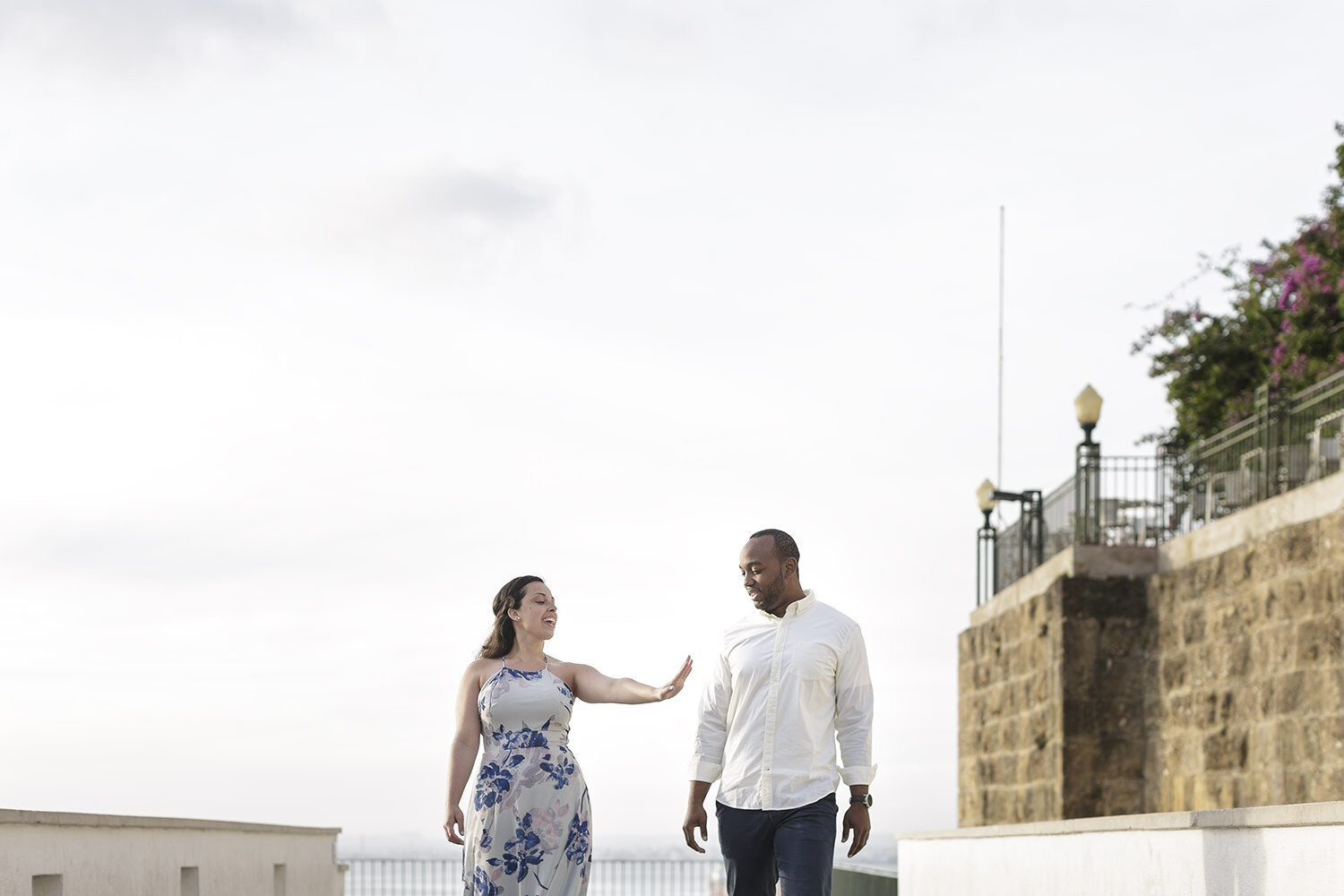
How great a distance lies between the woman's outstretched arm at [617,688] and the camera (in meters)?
6.81

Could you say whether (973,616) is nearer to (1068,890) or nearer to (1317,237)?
(1317,237)

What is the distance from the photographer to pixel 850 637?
21.9ft

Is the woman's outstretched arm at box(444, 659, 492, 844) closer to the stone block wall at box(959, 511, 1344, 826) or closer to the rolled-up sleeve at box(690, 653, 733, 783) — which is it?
the rolled-up sleeve at box(690, 653, 733, 783)

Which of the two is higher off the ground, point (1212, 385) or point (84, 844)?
point (1212, 385)

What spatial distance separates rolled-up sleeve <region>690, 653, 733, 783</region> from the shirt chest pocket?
33cm

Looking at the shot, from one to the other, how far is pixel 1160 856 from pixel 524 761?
99.4 inches

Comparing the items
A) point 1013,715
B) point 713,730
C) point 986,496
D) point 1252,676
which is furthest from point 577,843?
point 986,496

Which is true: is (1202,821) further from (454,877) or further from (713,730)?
(454,877)

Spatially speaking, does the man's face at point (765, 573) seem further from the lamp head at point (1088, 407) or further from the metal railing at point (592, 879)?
the metal railing at point (592, 879)

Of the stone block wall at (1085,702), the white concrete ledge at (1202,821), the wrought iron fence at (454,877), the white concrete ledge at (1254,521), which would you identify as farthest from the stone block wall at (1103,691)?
the wrought iron fence at (454,877)

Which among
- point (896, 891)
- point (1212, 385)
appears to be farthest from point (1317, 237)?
point (896, 891)

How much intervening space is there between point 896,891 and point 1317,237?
15.5 meters

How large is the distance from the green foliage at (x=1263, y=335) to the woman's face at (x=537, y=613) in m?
17.4

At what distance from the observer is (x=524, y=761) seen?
7070 mm
